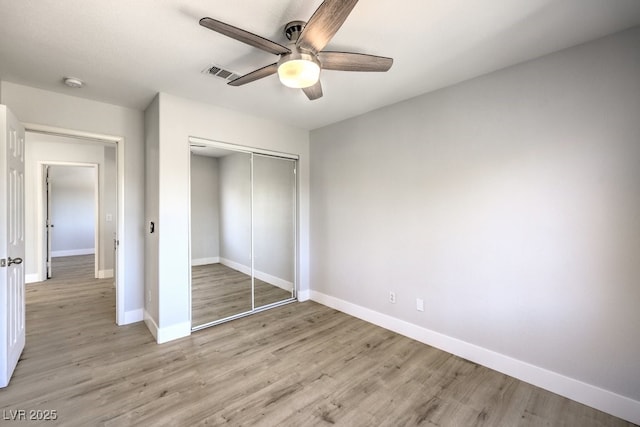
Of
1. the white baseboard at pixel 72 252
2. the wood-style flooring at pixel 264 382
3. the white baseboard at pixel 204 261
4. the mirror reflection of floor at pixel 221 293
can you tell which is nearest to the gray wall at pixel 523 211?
the wood-style flooring at pixel 264 382

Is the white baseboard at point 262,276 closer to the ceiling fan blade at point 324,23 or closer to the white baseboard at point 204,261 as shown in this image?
the white baseboard at point 204,261

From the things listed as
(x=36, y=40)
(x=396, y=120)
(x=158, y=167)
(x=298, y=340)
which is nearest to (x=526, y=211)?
(x=396, y=120)

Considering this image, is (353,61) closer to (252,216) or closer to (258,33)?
(258,33)

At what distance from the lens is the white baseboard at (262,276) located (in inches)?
147

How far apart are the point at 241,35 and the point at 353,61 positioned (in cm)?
72

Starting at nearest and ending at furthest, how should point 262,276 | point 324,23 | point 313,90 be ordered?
point 324,23 → point 313,90 → point 262,276

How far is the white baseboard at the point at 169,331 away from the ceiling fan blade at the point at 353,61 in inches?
114

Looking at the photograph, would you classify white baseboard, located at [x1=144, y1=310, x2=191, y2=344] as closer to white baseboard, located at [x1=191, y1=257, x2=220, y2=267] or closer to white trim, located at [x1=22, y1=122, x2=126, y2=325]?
white trim, located at [x1=22, y1=122, x2=126, y2=325]

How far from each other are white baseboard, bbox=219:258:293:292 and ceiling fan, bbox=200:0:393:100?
97.5 inches

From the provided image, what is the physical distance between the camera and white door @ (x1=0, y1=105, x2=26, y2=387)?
2109mm

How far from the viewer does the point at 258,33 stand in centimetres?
190

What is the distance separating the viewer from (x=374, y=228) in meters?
3.36

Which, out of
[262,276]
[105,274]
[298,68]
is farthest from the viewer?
[105,274]

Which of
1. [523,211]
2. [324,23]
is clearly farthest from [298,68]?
[523,211]
